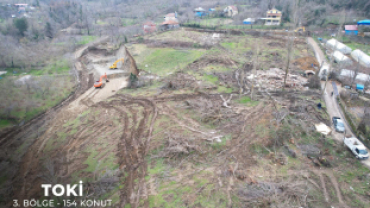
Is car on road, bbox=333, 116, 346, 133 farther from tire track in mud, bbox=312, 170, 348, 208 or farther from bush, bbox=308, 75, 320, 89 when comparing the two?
bush, bbox=308, 75, 320, 89

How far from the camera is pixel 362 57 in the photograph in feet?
121

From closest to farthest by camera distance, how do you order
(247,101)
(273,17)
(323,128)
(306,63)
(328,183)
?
1. (328,183)
2. (323,128)
3. (247,101)
4. (306,63)
5. (273,17)

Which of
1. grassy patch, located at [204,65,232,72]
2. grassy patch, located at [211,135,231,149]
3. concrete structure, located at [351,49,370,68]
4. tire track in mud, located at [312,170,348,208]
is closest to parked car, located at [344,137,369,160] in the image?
tire track in mud, located at [312,170,348,208]

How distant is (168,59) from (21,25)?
36534 millimetres

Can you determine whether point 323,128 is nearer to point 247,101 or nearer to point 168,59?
point 247,101

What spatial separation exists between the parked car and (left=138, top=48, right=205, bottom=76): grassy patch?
2397cm

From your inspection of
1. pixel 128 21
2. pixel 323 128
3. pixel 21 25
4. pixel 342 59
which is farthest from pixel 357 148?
pixel 128 21

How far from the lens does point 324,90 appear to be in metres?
28.6

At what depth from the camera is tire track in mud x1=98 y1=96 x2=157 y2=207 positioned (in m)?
15.3

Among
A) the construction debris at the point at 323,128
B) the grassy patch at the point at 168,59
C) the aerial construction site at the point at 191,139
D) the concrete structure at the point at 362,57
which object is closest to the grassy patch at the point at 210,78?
the aerial construction site at the point at 191,139

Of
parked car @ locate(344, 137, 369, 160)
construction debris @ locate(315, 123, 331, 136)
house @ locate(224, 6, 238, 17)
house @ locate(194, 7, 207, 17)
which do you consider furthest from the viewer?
house @ locate(194, 7, 207, 17)

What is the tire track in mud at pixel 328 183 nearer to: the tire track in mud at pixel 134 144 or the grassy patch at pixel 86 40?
the tire track in mud at pixel 134 144

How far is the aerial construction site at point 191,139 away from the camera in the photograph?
15227 millimetres

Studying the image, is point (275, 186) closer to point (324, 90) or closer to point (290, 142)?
point (290, 142)
